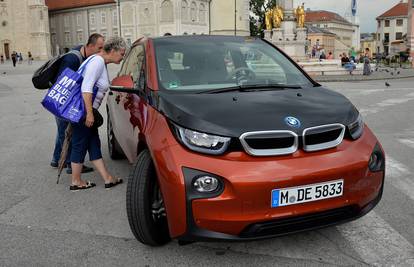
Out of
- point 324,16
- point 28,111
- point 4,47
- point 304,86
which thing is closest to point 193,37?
point 304,86

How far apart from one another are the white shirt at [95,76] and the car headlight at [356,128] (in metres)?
2.73

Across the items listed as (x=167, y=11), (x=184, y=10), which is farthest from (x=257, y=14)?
(x=167, y=11)

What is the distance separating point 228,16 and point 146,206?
7984 cm

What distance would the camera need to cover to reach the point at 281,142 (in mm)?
3275

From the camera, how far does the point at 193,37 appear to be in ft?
16.5

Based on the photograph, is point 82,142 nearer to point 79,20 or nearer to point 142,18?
point 142,18

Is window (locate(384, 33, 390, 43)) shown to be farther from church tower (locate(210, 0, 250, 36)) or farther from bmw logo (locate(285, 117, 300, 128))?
bmw logo (locate(285, 117, 300, 128))

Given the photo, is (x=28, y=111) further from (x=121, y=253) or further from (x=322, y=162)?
(x=322, y=162)

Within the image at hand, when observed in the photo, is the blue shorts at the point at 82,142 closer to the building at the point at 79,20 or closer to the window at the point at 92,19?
the building at the point at 79,20

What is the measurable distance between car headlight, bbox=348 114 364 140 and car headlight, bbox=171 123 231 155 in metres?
1.01

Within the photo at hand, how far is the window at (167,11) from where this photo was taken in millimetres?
88562

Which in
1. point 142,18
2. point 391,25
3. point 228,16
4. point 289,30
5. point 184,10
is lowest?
point 289,30

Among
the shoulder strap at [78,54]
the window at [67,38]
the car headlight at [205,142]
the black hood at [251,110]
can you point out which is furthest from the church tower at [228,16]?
the car headlight at [205,142]

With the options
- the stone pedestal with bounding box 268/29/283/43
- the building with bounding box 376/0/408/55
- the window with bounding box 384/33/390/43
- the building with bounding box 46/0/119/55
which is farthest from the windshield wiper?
the window with bounding box 384/33/390/43
